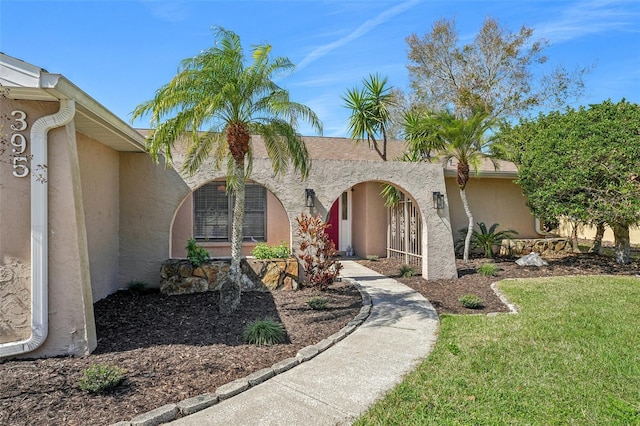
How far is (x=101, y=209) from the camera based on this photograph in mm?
7844

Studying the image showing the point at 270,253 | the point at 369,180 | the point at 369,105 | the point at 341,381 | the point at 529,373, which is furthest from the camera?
the point at 369,105

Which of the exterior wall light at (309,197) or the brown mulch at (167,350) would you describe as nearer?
the brown mulch at (167,350)

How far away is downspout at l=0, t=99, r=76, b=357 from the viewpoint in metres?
4.70

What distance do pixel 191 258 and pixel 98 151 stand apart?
2.97 meters

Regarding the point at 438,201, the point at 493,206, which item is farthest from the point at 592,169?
the point at 438,201

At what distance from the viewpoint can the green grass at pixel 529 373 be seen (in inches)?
140

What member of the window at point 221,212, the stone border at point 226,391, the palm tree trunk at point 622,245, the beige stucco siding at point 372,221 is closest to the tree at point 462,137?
the beige stucco siding at point 372,221

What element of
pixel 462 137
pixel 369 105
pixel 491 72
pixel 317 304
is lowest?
pixel 317 304

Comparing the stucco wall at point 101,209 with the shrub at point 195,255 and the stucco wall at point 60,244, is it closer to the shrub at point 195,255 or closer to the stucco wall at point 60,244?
the shrub at point 195,255

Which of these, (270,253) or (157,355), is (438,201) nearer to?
(270,253)

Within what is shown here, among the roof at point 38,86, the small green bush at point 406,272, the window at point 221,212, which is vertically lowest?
the small green bush at point 406,272

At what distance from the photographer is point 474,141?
11.6m

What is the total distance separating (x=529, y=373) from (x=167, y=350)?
4.66 meters

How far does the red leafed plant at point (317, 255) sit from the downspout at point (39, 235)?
5126 millimetres
